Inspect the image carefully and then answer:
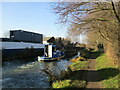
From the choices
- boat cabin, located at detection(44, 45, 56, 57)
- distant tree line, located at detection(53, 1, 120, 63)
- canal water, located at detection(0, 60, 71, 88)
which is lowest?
canal water, located at detection(0, 60, 71, 88)

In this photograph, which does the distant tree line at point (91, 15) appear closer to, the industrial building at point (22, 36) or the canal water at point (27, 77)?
the canal water at point (27, 77)

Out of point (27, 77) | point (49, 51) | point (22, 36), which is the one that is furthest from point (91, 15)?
point (22, 36)

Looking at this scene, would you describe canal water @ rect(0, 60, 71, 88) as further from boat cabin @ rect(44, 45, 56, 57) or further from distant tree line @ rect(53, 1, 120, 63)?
boat cabin @ rect(44, 45, 56, 57)

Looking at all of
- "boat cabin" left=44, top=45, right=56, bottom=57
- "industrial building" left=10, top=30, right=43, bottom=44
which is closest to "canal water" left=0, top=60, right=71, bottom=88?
"boat cabin" left=44, top=45, right=56, bottom=57

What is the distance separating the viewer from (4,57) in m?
25.9

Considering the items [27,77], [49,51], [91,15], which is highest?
[91,15]

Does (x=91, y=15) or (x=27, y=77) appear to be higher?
(x=91, y=15)

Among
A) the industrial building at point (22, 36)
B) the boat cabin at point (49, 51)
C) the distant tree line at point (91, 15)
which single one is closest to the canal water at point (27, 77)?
the distant tree line at point (91, 15)

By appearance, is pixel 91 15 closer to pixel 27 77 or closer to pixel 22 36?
pixel 27 77

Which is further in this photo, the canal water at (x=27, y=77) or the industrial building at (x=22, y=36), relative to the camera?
the industrial building at (x=22, y=36)

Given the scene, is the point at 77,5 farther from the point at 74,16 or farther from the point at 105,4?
the point at 105,4

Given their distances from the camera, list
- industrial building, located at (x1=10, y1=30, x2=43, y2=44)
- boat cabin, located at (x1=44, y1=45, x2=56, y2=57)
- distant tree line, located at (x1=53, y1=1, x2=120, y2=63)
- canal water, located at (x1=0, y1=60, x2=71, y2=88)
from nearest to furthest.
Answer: distant tree line, located at (x1=53, y1=1, x2=120, y2=63), canal water, located at (x1=0, y1=60, x2=71, y2=88), boat cabin, located at (x1=44, y1=45, x2=56, y2=57), industrial building, located at (x1=10, y1=30, x2=43, y2=44)

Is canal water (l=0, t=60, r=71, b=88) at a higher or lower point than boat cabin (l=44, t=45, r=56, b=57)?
lower

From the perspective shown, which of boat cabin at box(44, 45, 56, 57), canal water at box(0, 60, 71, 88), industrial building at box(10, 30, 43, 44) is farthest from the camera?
industrial building at box(10, 30, 43, 44)
